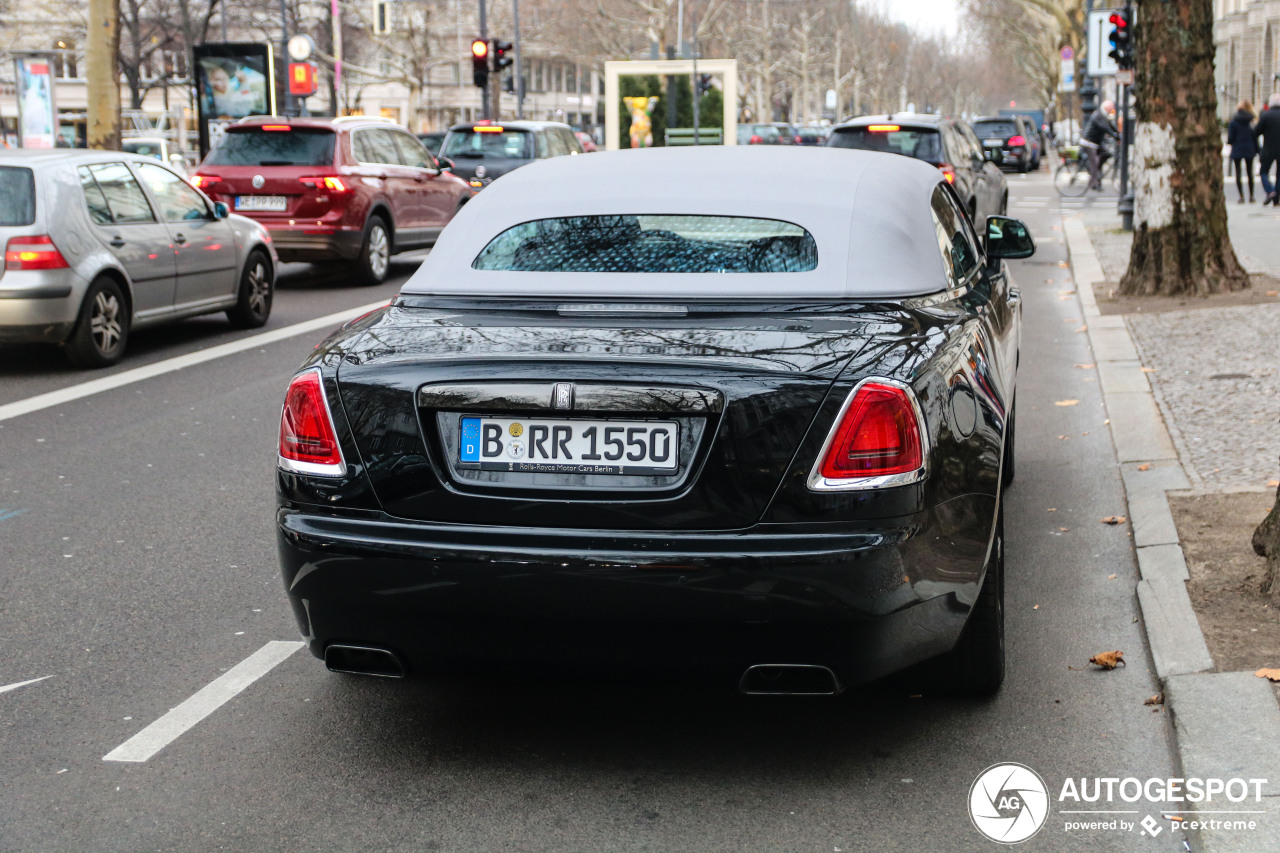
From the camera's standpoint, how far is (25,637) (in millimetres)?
4988

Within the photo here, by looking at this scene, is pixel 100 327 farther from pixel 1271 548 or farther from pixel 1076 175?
pixel 1076 175

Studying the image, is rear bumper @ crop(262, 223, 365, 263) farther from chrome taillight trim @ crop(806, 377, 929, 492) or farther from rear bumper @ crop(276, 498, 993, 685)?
chrome taillight trim @ crop(806, 377, 929, 492)

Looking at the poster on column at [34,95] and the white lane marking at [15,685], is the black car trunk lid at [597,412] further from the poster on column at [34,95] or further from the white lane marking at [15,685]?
the poster on column at [34,95]

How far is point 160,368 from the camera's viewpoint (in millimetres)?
10883

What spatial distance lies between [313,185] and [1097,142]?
19.8m

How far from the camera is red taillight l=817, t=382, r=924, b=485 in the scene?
3.48 m

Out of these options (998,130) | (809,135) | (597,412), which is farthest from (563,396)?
(809,135)

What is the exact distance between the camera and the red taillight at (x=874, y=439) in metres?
3.48

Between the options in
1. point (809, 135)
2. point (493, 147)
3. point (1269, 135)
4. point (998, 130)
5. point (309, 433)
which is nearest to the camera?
point (309, 433)

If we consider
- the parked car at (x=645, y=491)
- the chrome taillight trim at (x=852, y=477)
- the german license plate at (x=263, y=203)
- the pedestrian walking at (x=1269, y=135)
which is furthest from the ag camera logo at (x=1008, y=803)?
the pedestrian walking at (x=1269, y=135)

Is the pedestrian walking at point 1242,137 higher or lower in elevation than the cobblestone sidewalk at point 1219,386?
higher

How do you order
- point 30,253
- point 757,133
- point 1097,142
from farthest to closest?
point 757,133, point 1097,142, point 30,253

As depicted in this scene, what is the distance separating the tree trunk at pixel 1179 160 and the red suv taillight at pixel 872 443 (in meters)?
10.9

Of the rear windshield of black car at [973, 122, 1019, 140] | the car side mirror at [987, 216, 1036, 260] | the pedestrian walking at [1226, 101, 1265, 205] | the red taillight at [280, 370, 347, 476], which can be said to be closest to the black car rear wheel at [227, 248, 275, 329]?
the car side mirror at [987, 216, 1036, 260]
